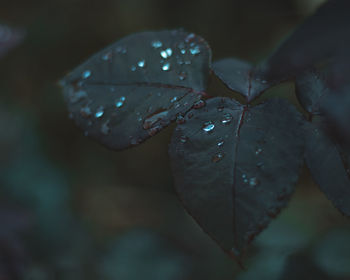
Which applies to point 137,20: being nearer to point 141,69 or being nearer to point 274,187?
point 141,69

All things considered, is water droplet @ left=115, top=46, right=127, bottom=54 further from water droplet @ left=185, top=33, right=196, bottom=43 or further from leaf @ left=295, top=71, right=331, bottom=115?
leaf @ left=295, top=71, right=331, bottom=115

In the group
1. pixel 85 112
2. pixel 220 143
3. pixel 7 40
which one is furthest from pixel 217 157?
pixel 7 40

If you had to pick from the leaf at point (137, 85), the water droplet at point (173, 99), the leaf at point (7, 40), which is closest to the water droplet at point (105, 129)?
the leaf at point (137, 85)

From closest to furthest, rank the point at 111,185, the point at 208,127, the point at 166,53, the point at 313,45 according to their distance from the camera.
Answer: the point at 313,45
the point at 208,127
the point at 166,53
the point at 111,185

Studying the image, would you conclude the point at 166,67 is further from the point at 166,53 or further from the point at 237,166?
the point at 237,166

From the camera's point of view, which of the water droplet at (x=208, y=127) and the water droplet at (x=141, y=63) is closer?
the water droplet at (x=208, y=127)

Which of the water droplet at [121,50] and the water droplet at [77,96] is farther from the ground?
the water droplet at [121,50]

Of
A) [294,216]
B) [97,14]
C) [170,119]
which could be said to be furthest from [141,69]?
[97,14]

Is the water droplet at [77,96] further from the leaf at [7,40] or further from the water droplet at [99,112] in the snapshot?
the leaf at [7,40]
